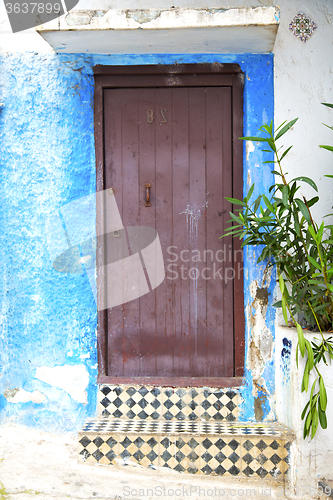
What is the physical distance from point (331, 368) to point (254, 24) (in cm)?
206

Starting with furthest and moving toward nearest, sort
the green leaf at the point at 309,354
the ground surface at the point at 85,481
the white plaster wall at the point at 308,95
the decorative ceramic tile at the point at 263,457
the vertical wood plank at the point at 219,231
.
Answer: the vertical wood plank at the point at 219,231 → the white plaster wall at the point at 308,95 → the decorative ceramic tile at the point at 263,457 → the ground surface at the point at 85,481 → the green leaf at the point at 309,354

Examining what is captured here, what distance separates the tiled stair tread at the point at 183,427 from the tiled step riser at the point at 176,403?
38 mm

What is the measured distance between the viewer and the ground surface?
2070mm

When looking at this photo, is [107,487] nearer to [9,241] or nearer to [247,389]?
[247,389]

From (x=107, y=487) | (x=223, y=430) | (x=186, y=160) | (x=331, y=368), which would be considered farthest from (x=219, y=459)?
(x=186, y=160)

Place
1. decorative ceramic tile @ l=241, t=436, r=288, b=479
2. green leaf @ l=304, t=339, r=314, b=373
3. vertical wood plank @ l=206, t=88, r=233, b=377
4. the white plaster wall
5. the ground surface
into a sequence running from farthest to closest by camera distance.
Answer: vertical wood plank @ l=206, t=88, r=233, b=377, the white plaster wall, decorative ceramic tile @ l=241, t=436, r=288, b=479, the ground surface, green leaf @ l=304, t=339, r=314, b=373

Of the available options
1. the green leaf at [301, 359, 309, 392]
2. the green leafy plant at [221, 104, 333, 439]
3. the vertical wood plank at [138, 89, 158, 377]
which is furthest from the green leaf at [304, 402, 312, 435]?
the vertical wood plank at [138, 89, 158, 377]

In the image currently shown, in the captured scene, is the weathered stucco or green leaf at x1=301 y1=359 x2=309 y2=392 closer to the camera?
green leaf at x1=301 y1=359 x2=309 y2=392

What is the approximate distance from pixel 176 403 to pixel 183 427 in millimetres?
156

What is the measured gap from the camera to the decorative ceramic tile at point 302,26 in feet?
7.92

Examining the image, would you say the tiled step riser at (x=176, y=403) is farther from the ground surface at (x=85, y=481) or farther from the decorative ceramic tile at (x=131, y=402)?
the ground surface at (x=85, y=481)

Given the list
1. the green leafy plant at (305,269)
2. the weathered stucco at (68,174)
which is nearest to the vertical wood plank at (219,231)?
the weathered stucco at (68,174)

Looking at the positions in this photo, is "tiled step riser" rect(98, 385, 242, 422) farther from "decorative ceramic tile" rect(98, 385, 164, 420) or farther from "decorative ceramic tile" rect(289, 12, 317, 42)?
"decorative ceramic tile" rect(289, 12, 317, 42)

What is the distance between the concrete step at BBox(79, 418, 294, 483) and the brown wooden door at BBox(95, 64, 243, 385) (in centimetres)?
37
